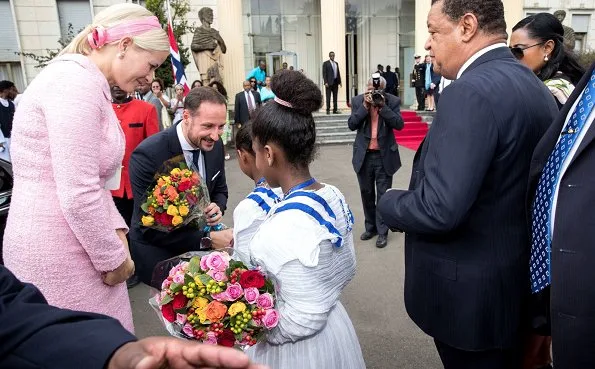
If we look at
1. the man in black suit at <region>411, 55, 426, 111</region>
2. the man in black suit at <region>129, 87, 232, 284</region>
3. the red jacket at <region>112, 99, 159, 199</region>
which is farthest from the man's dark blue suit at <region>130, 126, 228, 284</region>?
the man in black suit at <region>411, 55, 426, 111</region>

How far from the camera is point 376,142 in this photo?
518cm

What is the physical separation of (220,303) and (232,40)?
14.1 metres

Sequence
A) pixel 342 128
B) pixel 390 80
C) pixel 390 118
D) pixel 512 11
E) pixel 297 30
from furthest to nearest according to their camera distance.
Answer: pixel 297 30 < pixel 512 11 < pixel 390 80 < pixel 342 128 < pixel 390 118

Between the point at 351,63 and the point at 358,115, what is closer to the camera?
the point at 358,115

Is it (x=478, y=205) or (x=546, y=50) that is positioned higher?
(x=546, y=50)

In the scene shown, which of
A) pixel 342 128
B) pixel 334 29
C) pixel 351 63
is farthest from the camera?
pixel 351 63

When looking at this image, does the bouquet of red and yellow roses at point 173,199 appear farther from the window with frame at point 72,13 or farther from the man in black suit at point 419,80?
the window with frame at point 72,13

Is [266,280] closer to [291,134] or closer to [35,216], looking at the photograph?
[291,134]

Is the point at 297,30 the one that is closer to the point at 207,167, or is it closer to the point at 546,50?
the point at 546,50

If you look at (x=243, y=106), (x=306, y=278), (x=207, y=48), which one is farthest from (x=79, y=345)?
(x=207, y=48)

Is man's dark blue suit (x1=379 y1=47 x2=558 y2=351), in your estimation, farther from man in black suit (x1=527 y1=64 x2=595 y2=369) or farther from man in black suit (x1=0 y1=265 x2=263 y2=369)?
man in black suit (x1=0 y1=265 x2=263 y2=369)

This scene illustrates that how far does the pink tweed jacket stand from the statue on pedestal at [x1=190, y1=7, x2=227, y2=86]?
11.6m

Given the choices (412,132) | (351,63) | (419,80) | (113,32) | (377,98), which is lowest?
(412,132)

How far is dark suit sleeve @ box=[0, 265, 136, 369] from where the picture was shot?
2.55ft
